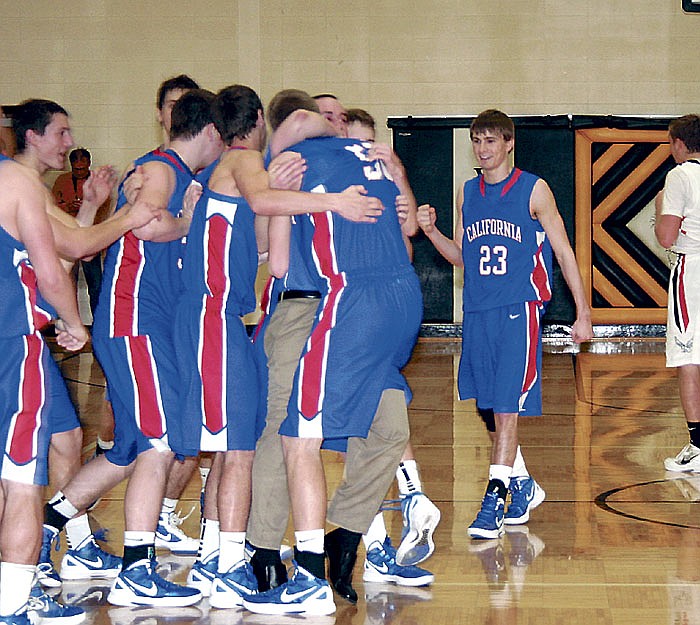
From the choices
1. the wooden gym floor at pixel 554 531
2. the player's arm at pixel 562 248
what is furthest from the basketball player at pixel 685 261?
the player's arm at pixel 562 248

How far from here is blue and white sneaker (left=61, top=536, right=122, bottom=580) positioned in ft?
15.3

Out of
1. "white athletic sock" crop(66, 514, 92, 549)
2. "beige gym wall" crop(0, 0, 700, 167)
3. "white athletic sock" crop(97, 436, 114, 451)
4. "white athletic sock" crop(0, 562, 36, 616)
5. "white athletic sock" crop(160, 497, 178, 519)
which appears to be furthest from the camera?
"beige gym wall" crop(0, 0, 700, 167)

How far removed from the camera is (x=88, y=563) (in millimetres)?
4668

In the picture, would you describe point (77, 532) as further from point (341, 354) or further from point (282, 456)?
point (341, 354)

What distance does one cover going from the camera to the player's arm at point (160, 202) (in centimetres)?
428

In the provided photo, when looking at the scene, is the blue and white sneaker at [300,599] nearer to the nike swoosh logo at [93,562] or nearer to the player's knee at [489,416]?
the nike swoosh logo at [93,562]

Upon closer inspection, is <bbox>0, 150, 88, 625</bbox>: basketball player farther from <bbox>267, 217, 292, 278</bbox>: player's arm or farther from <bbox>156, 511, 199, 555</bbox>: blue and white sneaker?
<bbox>156, 511, 199, 555</bbox>: blue and white sneaker

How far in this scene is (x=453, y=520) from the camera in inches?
218

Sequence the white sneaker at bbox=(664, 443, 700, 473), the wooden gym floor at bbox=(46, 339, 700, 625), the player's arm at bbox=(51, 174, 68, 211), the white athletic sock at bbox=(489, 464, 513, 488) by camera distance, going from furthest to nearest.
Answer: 1. the player's arm at bbox=(51, 174, 68, 211)
2. the white sneaker at bbox=(664, 443, 700, 473)
3. the white athletic sock at bbox=(489, 464, 513, 488)
4. the wooden gym floor at bbox=(46, 339, 700, 625)

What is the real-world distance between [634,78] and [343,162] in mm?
9503

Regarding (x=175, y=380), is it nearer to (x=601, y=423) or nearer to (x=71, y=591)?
(x=71, y=591)

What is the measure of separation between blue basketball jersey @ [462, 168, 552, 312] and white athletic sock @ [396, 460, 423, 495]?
3.40ft

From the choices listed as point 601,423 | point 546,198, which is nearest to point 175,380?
point 546,198

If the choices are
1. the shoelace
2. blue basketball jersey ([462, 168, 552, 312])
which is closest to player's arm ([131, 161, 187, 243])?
blue basketball jersey ([462, 168, 552, 312])
